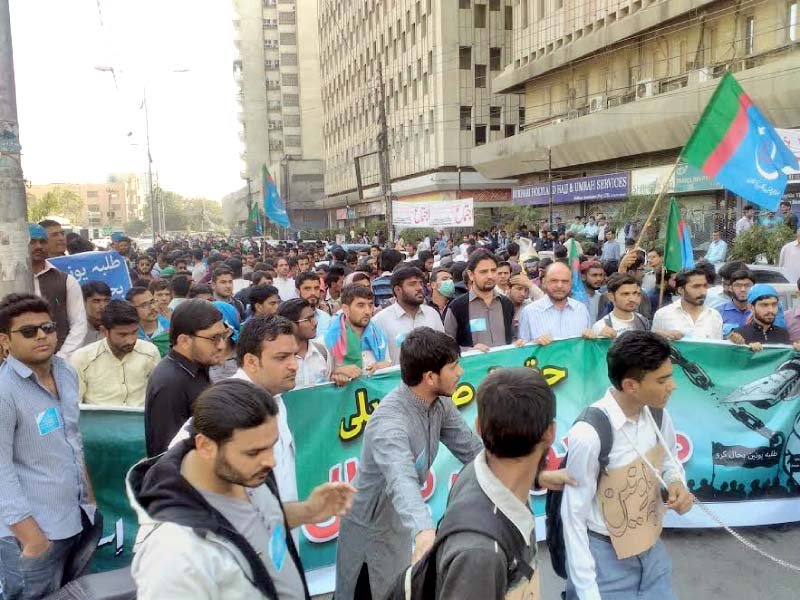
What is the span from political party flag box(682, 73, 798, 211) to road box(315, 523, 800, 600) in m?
2.51

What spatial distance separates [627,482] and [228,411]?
5.58ft

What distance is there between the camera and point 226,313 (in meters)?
5.70

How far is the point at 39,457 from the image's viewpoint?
3.13 metres

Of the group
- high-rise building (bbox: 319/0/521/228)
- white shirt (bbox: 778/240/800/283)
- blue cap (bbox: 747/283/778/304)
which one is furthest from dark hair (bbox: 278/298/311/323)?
high-rise building (bbox: 319/0/521/228)

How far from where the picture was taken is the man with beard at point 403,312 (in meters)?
5.34

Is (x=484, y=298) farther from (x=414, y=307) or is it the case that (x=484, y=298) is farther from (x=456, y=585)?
(x=456, y=585)

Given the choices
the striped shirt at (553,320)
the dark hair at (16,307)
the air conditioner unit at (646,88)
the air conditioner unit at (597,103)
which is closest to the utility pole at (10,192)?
the dark hair at (16,307)

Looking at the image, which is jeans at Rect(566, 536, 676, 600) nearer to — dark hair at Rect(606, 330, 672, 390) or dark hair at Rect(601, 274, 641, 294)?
dark hair at Rect(606, 330, 672, 390)

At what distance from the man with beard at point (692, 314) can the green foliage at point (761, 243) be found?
893 cm

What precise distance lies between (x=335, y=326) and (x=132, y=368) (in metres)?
1.37

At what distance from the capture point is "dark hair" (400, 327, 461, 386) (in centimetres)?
267

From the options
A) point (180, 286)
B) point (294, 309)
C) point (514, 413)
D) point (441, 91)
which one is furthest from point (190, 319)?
point (441, 91)

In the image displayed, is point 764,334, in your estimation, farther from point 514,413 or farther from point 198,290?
point 198,290

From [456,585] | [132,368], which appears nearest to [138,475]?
[456,585]
